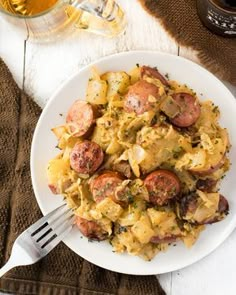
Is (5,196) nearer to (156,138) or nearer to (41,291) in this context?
(41,291)

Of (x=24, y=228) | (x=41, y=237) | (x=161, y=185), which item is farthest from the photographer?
(x=24, y=228)

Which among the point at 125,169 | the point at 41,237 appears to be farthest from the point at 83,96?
the point at 41,237

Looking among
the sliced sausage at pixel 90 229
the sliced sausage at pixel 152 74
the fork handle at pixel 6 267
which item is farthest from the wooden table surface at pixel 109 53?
the fork handle at pixel 6 267

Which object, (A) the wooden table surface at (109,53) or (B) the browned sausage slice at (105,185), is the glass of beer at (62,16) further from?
(B) the browned sausage slice at (105,185)

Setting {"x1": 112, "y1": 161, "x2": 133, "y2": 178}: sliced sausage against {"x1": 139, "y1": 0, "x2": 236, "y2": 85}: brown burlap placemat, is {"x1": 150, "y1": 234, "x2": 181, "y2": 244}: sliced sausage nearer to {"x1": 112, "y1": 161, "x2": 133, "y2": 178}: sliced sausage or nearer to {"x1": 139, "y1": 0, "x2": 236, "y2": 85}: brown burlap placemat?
{"x1": 112, "y1": 161, "x2": 133, "y2": 178}: sliced sausage

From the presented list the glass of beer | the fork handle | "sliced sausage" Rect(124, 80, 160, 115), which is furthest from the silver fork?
the glass of beer

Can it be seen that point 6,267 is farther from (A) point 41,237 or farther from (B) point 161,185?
(B) point 161,185
